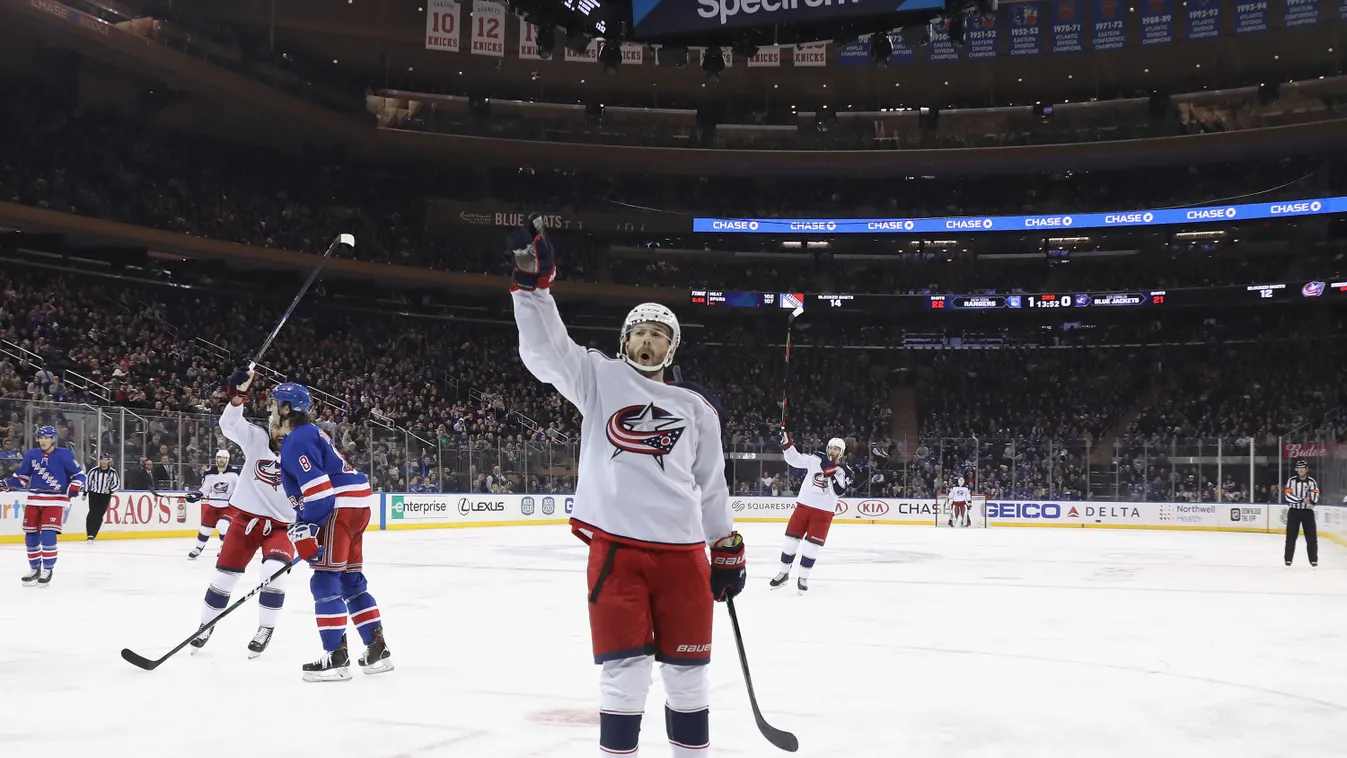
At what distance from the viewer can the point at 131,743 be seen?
474 cm

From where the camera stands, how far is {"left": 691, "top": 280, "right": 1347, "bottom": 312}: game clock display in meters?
35.5

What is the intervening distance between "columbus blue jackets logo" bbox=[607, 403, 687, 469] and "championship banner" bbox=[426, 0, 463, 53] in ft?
90.8

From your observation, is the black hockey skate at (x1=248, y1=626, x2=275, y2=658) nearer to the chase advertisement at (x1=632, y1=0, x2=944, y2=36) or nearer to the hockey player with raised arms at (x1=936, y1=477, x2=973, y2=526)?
the chase advertisement at (x1=632, y1=0, x2=944, y2=36)

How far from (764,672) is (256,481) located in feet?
10.9

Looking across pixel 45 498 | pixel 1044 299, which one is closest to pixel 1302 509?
pixel 45 498

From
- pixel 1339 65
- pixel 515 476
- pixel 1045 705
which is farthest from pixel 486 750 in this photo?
pixel 1339 65

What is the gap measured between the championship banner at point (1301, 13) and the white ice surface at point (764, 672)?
23.4 meters

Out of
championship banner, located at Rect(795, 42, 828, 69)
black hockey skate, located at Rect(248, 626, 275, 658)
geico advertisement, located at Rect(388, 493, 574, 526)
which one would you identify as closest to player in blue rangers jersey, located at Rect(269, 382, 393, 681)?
black hockey skate, located at Rect(248, 626, 275, 658)

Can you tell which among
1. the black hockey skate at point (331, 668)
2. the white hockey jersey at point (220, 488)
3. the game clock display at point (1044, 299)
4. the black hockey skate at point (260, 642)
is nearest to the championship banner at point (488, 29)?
the game clock display at point (1044, 299)

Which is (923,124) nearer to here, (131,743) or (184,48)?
(184,48)

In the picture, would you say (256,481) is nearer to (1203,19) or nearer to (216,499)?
(216,499)

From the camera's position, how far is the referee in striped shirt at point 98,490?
58.6 feet

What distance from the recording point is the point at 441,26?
29.7 metres

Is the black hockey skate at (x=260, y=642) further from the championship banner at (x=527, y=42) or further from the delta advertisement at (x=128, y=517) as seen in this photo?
the championship banner at (x=527, y=42)
